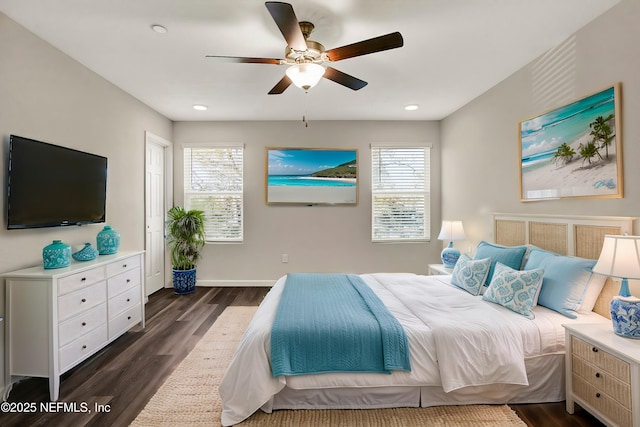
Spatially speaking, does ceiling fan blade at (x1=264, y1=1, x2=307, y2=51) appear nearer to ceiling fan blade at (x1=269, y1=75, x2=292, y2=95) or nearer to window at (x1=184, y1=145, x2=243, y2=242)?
ceiling fan blade at (x1=269, y1=75, x2=292, y2=95)

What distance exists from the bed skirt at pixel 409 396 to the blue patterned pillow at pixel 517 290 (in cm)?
33

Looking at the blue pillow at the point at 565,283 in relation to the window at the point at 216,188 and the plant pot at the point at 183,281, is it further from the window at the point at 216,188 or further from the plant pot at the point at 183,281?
the plant pot at the point at 183,281

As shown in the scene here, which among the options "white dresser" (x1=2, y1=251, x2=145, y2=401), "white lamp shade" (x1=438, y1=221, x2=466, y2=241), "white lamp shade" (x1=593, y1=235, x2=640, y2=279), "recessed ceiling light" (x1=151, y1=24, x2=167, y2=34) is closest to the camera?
"white lamp shade" (x1=593, y1=235, x2=640, y2=279)

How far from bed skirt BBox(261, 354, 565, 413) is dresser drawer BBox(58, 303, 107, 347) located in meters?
1.53

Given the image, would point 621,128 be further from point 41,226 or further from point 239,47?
point 41,226

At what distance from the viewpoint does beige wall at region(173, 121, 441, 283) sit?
471 cm

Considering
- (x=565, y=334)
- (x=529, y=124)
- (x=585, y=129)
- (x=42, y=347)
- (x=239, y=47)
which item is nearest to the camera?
(x=565, y=334)

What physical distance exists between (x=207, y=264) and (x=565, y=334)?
438 cm

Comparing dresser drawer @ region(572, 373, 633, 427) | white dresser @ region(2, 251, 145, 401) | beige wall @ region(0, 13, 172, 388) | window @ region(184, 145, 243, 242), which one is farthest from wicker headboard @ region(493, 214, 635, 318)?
beige wall @ region(0, 13, 172, 388)

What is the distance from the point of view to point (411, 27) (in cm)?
228

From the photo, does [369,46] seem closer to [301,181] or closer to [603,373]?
[603,373]

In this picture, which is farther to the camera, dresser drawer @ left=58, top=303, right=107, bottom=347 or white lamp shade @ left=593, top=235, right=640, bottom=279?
dresser drawer @ left=58, top=303, right=107, bottom=347

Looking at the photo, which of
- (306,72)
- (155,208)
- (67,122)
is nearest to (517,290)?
(306,72)

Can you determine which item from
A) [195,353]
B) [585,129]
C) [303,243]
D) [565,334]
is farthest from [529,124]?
[195,353]
